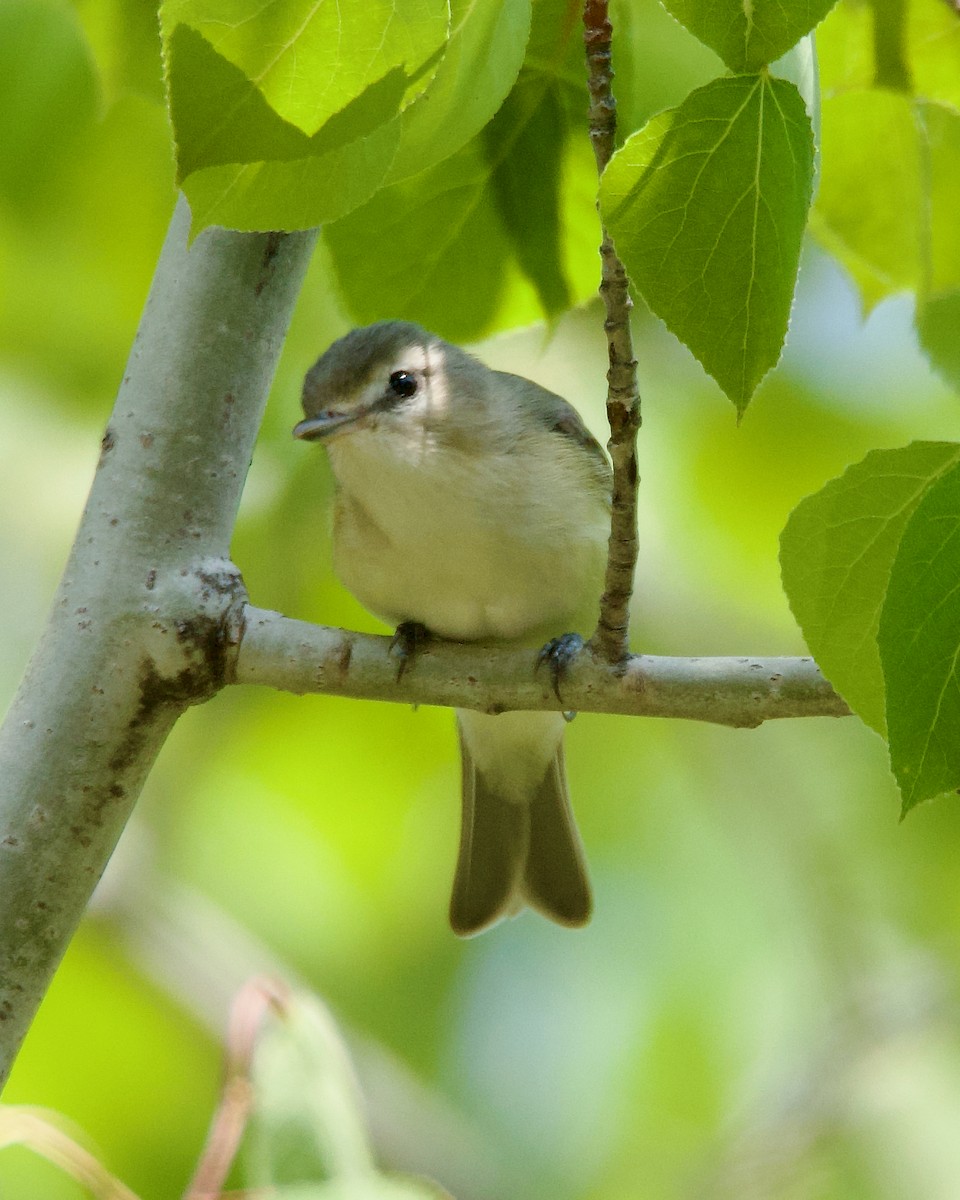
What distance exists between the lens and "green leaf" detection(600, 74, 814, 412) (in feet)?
4.38

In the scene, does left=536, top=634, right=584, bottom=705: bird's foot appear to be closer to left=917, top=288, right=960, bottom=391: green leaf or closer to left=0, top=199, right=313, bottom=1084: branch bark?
left=0, top=199, right=313, bottom=1084: branch bark

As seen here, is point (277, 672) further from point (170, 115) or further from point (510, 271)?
point (170, 115)

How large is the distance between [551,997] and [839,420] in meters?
2.89

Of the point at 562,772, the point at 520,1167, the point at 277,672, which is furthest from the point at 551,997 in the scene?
the point at 277,672

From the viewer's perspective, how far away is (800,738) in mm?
5469

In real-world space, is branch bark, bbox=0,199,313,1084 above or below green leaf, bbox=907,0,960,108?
below

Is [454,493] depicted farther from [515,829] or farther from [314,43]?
[314,43]

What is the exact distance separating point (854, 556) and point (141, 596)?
45.9 inches

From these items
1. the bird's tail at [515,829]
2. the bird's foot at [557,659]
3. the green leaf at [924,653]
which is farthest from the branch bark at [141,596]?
the bird's tail at [515,829]

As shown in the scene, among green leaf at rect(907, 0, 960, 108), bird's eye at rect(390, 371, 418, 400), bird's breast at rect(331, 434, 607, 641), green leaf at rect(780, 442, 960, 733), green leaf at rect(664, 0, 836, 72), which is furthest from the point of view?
bird's eye at rect(390, 371, 418, 400)

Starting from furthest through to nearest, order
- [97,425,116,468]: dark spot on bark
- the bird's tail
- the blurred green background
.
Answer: the blurred green background, the bird's tail, [97,425,116,468]: dark spot on bark

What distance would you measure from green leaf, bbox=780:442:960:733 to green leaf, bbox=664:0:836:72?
1.45ft

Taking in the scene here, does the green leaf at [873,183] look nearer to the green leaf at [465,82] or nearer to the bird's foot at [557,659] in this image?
the bird's foot at [557,659]

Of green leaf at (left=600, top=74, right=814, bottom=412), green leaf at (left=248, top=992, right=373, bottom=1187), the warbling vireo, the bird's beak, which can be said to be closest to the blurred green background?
the warbling vireo
